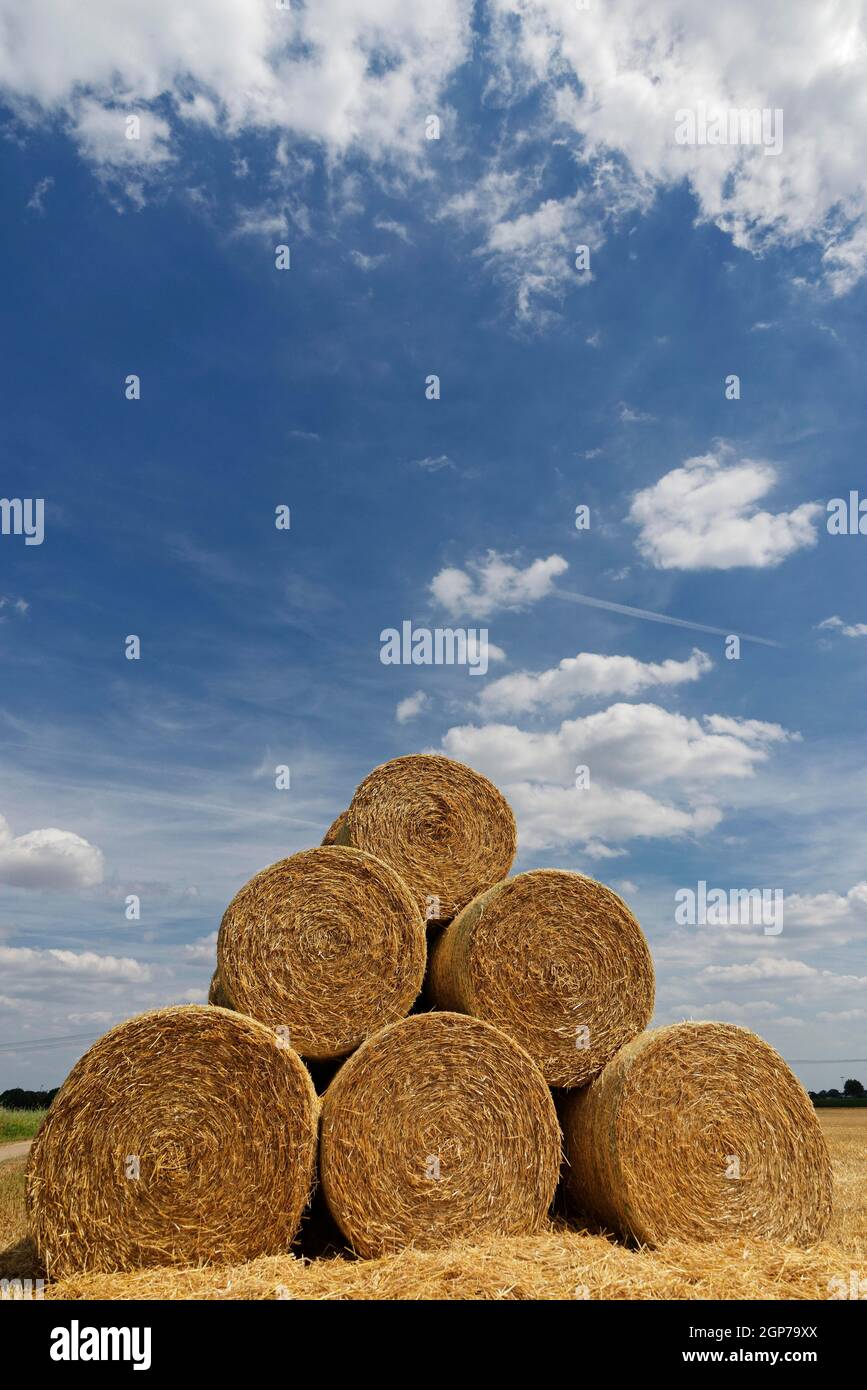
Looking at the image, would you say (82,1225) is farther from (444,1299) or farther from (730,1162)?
(730,1162)

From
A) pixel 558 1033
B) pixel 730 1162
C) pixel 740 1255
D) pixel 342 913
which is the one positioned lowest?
pixel 740 1255

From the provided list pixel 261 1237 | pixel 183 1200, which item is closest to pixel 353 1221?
pixel 261 1237

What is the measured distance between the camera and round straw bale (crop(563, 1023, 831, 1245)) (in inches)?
209

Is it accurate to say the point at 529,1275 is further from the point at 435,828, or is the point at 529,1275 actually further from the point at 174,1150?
the point at 435,828

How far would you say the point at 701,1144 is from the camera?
5473 mm

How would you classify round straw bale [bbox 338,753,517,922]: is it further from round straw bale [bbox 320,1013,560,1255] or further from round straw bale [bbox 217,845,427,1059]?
round straw bale [bbox 320,1013,560,1255]

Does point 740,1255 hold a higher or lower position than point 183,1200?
lower

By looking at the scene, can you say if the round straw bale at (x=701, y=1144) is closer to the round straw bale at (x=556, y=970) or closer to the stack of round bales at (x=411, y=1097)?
the stack of round bales at (x=411, y=1097)

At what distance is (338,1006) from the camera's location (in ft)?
18.6

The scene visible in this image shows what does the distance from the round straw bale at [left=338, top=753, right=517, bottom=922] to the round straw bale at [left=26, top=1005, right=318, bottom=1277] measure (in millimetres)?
1740

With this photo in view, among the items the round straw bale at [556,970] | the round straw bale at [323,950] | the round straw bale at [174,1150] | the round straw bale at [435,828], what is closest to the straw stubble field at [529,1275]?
the round straw bale at [174,1150]

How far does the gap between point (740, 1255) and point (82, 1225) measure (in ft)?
10.6

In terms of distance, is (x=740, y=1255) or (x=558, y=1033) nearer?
(x=740, y=1255)

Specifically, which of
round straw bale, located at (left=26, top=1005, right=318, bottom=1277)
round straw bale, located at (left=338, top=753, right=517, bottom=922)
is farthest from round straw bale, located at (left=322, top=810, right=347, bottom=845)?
round straw bale, located at (left=26, top=1005, right=318, bottom=1277)
